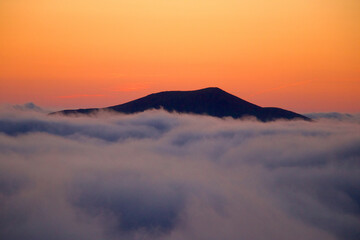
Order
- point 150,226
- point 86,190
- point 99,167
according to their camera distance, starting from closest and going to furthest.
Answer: point 150,226, point 86,190, point 99,167

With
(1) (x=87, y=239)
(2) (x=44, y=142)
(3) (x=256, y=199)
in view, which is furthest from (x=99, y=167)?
(3) (x=256, y=199)

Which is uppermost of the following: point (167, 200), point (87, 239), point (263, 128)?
point (263, 128)

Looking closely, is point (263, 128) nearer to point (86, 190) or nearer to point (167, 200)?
point (167, 200)

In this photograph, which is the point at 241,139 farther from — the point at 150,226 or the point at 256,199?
the point at 150,226

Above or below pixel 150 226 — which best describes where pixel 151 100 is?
above

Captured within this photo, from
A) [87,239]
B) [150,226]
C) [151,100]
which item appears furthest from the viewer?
[151,100]

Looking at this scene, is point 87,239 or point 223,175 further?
point 223,175
